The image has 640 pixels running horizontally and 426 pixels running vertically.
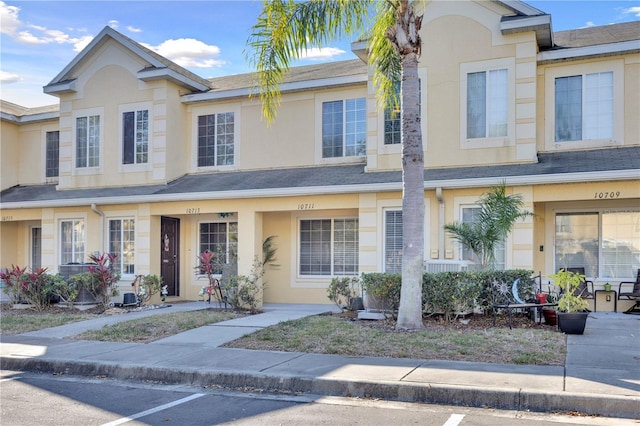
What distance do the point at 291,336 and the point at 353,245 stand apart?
6.14 m

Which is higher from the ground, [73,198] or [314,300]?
[73,198]

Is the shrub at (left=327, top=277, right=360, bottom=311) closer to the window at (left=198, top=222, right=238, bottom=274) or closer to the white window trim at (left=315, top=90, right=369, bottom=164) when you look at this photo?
the white window trim at (left=315, top=90, right=369, bottom=164)

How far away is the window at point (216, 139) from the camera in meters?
18.4

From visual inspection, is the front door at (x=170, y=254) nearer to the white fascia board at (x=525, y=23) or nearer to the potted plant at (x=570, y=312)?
the white fascia board at (x=525, y=23)

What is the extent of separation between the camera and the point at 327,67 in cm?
1898

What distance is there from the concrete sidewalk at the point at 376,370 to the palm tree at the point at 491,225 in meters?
2.50

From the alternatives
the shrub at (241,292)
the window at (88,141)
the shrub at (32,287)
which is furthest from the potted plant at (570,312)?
the window at (88,141)

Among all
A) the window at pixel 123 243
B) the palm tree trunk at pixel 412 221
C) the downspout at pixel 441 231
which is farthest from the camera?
the window at pixel 123 243

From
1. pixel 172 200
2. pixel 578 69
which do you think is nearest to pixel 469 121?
pixel 578 69

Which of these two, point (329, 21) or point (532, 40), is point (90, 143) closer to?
point (329, 21)

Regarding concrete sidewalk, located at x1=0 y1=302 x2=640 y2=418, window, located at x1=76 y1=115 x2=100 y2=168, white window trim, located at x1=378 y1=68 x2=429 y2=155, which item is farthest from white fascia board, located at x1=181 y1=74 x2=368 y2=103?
concrete sidewalk, located at x1=0 y1=302 x2=640 y2=418

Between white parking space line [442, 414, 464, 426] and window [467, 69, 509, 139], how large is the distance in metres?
9.06

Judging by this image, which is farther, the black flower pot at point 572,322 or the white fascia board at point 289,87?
the white fascia board at point 289,87

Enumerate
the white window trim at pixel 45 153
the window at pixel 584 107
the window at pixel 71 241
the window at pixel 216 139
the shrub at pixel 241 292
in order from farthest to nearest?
the white window trim at pixel 45 153, the window at pixel 71 241, the window at pixel 216 139, the shrub at pixel 241 292, the window at pixel 584 107
